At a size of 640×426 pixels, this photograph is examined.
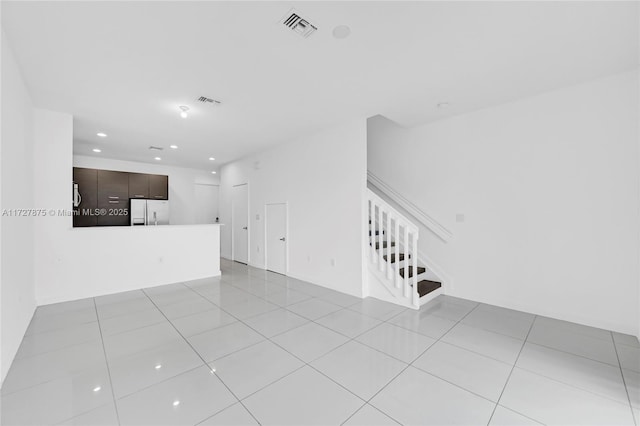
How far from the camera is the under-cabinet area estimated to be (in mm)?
6031

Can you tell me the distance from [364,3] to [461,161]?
114 inches

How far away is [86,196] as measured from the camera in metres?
6.07

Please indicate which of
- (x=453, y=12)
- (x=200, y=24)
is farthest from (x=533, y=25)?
(x=200, y=24)

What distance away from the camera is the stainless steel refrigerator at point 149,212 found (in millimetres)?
6668

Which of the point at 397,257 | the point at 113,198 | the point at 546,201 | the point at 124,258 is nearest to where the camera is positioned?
the point at 546,201

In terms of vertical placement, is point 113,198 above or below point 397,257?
above

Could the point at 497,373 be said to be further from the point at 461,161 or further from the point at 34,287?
the point at 34,287

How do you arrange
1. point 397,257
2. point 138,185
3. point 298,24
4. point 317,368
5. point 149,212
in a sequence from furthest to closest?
point 149,212 < point 138,185 < point 397,257 < point 317,368 < point 298,24

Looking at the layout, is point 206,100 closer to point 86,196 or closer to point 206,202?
point 86,196

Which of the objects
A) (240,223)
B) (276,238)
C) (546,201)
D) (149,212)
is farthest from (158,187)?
(546,201)

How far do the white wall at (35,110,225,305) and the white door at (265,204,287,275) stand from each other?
1.48 metres

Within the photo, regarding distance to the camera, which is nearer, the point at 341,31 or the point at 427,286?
the point at 341,31

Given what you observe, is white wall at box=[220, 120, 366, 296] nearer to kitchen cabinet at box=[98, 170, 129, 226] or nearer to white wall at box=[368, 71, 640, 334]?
white wall at box=[368, 71, 640, 334]

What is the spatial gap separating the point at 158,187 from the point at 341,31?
22.5 feet
